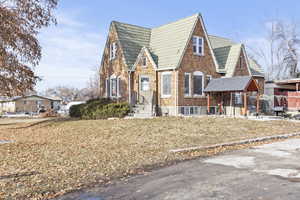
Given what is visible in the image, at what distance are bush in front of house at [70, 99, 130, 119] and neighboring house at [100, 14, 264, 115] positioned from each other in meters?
2.24

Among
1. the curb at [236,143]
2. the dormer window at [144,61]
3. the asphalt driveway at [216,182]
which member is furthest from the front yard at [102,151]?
the dormer window at [144,61]

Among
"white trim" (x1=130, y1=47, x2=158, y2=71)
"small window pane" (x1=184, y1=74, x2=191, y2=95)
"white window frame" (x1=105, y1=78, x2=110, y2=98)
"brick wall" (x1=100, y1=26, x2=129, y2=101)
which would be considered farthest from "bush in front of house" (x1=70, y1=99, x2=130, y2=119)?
"small window pane" (x1=184, y1=74, x2=191, y2=95)

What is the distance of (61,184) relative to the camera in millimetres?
5762

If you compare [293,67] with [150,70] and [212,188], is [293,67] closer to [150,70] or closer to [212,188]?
[150,70]

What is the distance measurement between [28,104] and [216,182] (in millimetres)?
58433

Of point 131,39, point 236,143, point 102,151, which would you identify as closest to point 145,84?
point 131,39

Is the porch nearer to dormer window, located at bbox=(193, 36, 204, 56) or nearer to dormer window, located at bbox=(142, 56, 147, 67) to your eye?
dormer window, located at bbox=(193, 36, 204, 56)

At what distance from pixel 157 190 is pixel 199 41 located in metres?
17.6

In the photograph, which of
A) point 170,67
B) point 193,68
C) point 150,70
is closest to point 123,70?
point 150,70

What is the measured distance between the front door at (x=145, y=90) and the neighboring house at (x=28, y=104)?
39410 millimetres

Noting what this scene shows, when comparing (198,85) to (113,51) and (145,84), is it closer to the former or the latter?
(145,84)

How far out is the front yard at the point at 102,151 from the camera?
5.93m

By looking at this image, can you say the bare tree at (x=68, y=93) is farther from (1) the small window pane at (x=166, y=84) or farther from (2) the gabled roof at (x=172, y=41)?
(1) the small window pane at (x=166, y=84)

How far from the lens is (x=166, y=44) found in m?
21.9
